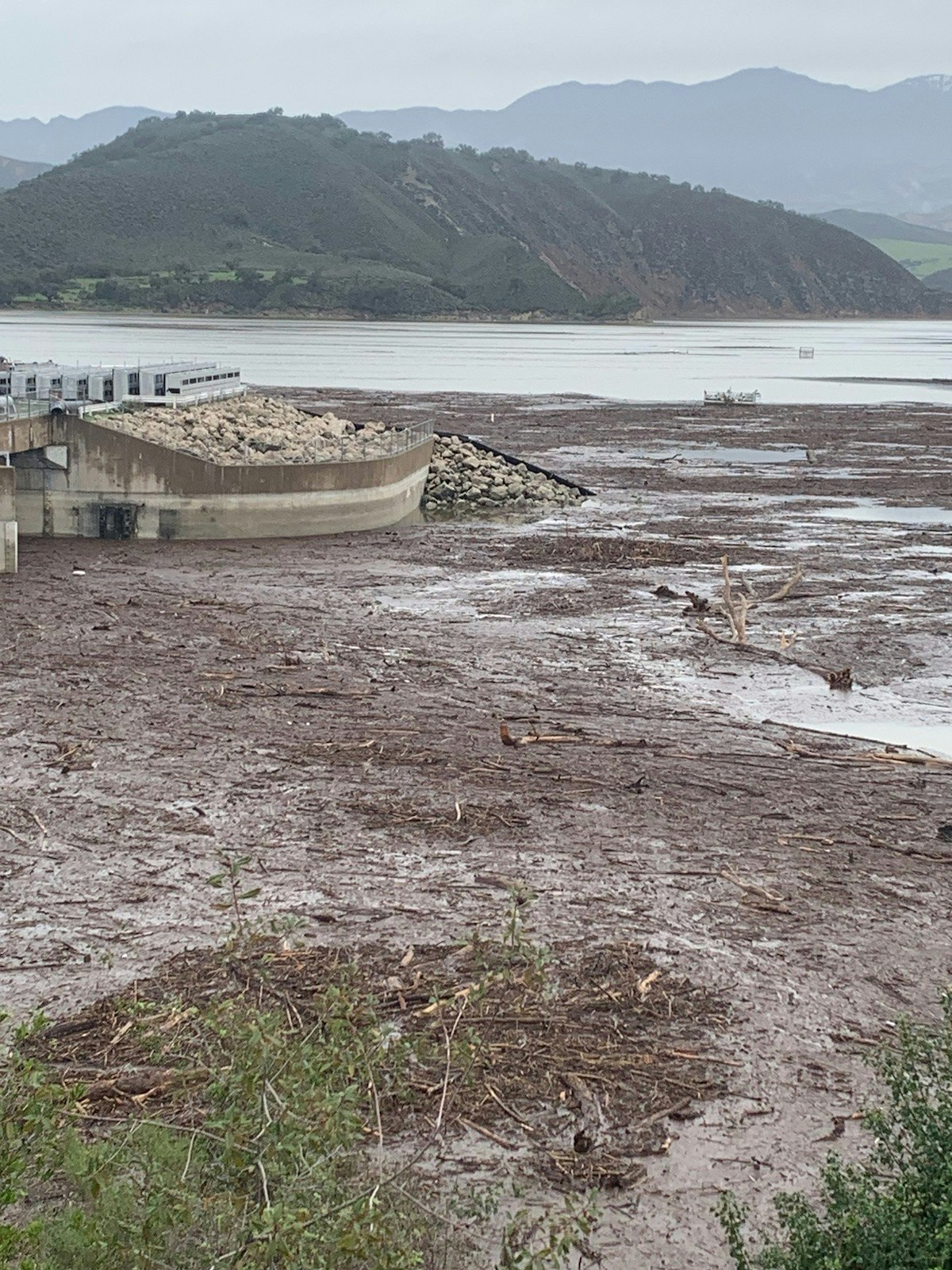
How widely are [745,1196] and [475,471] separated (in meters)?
29.7

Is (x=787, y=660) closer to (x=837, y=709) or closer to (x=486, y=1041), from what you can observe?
(x=837, y=709)

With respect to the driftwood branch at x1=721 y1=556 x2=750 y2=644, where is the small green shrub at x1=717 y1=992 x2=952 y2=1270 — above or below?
above

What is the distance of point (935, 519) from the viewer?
3281 cm

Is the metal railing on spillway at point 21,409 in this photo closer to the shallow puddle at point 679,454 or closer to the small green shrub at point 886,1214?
the shallow puddle at point 679,454

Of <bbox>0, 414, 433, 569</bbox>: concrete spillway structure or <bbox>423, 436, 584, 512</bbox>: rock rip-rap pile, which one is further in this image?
<bbox>423, 436, 584, 512</bbox>: rock rip-rap pile

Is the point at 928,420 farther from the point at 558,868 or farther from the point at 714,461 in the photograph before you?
the point at 558,868

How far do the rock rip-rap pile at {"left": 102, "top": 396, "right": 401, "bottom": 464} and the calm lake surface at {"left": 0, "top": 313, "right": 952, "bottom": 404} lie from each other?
113 ft

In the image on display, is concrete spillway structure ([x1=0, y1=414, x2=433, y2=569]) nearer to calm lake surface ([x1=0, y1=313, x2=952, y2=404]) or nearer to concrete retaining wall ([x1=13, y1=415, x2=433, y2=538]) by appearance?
concrete retaining wall ([x1=13, y1=415, x2=433, y2=538])

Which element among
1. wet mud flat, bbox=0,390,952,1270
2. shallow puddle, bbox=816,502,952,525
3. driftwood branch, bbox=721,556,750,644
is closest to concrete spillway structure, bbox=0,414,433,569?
wet mud flat, bbox=0,390,952,1270

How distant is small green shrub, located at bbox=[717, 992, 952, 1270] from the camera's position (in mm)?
5488

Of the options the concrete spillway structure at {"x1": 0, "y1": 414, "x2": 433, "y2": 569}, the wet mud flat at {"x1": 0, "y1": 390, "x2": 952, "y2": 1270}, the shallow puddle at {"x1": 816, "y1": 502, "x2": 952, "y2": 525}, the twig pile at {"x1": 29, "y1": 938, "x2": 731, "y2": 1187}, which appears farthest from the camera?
the shallow puddle at {"x1": 816, "y1": 502, "x2": 952, "y2": 525}

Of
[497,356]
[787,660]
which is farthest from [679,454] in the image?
[497,356]

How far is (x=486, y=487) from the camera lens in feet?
115

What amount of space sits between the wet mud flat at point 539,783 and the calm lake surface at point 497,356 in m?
50.5
